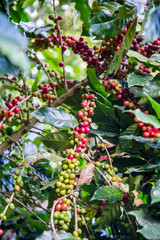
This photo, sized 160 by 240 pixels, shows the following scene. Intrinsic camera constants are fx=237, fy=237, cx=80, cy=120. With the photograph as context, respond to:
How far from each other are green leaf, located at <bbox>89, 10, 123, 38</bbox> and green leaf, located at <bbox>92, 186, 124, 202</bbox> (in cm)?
38

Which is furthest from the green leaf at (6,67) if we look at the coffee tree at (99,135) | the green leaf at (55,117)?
the green leaf at (55,117)

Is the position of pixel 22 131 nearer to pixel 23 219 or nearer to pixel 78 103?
pixel 78 103

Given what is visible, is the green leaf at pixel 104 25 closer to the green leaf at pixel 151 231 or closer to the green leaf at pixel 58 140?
the green leaf at pixel 58 140

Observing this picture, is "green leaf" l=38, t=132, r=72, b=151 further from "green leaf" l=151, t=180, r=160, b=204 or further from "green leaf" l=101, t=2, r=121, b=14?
"green leaf" l=101, t=2, r=121, b=14

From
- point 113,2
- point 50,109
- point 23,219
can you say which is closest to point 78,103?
point 50,109

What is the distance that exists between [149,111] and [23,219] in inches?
23.1

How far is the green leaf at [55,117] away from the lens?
1.87 ft

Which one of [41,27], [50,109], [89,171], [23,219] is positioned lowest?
[23,219]

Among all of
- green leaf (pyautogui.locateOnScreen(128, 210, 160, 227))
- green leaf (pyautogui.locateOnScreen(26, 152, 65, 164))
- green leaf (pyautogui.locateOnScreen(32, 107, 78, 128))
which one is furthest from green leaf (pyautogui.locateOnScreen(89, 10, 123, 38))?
→ green leaf (pyautogui.locateOnScreen(128, 210, 160, 227))

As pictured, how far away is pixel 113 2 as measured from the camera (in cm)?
65

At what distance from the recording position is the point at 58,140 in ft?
1.95

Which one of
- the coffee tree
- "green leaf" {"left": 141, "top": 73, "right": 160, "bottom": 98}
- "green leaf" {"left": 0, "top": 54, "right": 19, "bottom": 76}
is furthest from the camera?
"green leaf" {"left": 141, "top": 73, "right": 160, "bottom": 98}

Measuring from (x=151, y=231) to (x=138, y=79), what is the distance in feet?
1.24

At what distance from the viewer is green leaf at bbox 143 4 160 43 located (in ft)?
1.54
